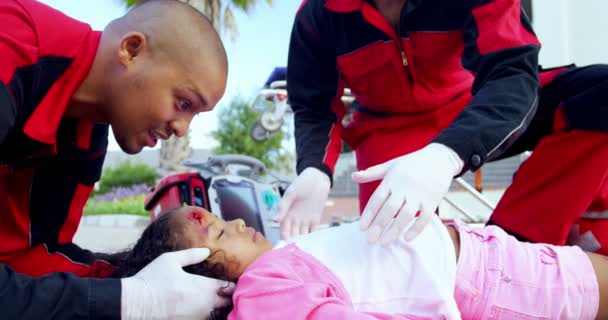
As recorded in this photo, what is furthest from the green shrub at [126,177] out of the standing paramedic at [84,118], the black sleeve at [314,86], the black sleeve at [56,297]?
the black sleeve at [56,297]

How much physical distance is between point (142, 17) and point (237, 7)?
10.3 m

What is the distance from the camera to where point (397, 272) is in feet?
4.50

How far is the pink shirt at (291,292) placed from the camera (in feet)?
3.77

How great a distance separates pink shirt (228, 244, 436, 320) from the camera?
45.2 inches

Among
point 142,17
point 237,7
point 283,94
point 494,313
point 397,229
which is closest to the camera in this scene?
point 397,229

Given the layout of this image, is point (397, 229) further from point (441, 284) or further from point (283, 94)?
point (283, 94)

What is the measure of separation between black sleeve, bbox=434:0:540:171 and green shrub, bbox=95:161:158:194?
12593 mm

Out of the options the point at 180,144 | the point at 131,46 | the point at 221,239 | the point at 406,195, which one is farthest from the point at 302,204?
the point at 180,144

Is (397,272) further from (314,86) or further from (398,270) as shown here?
(314,86)

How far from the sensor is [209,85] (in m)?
1.49

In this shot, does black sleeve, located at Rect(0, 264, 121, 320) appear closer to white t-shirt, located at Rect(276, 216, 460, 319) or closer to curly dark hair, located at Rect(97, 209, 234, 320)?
curly dark hair, located at Rect(97, 209, 234, 320)

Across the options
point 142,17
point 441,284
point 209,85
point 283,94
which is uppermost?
point 142,17

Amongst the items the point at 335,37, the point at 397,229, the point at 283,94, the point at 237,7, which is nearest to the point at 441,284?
the point at 397,229

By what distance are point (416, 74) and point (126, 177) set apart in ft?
41.5
